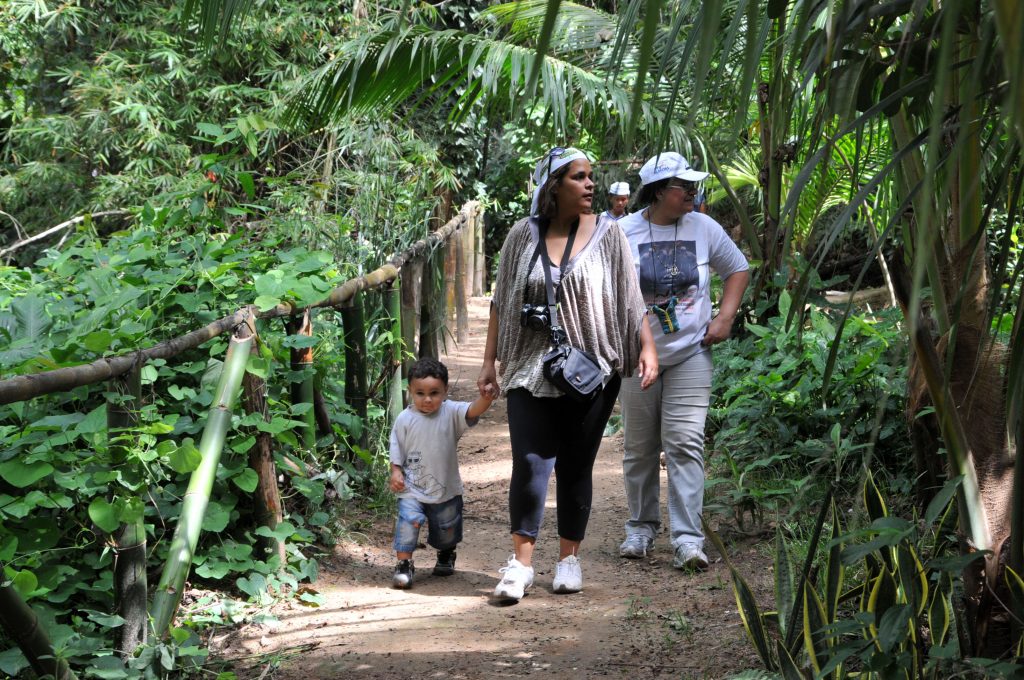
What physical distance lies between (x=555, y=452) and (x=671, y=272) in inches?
37.3

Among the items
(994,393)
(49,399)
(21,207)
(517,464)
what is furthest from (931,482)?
(21,207)

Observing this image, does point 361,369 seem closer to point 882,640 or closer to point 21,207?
point 882,640

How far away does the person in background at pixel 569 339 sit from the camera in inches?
152

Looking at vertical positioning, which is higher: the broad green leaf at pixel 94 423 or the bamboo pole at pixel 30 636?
the broad green leaf at pixel 94 423

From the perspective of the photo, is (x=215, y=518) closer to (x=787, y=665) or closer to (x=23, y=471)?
(x=23, y=471)

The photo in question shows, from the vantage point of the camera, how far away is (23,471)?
9.27ft

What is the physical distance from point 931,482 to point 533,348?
4.71 feet

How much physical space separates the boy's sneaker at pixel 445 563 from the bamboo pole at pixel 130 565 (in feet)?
5.11

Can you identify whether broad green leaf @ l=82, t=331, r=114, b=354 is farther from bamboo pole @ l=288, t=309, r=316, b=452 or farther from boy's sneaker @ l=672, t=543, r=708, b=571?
boy's sneaker @ l=672, t=543, r=708, b=571

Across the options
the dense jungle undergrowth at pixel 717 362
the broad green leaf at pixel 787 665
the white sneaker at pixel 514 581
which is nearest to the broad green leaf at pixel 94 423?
the dense jungle undergrowth at pixel 717 362

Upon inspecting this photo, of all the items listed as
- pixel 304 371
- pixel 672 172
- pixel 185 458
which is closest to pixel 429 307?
pixel 304 371

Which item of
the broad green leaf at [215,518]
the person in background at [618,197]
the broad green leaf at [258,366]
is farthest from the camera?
the person in background at [618,197]

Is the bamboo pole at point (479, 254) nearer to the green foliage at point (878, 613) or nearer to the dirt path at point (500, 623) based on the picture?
the dirt path at point (500, 623)

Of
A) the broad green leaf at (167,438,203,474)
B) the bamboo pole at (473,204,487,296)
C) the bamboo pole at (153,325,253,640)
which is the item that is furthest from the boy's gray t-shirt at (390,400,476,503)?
the bamboo pole at (473,204,487,296)
